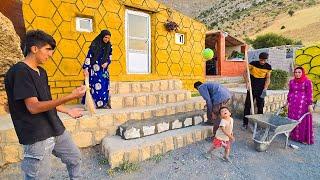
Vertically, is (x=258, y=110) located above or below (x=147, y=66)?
below

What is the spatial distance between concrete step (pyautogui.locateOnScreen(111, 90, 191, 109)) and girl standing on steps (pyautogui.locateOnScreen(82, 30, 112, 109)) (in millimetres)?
273

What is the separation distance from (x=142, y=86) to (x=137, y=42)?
2076mm

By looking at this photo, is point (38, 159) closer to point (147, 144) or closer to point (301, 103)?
point (147, 144)

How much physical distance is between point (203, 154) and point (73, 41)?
4.22 meters

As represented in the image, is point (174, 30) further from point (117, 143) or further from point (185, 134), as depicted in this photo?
point (117, 143)

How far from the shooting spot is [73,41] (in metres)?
6.62

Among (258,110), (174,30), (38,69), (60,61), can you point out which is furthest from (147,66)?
(38,69)

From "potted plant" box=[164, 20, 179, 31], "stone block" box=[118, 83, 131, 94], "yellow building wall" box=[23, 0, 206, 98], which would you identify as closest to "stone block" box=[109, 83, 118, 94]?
"stone block" box=[118, 83, 131, 94]

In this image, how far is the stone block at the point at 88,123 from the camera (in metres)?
4.67

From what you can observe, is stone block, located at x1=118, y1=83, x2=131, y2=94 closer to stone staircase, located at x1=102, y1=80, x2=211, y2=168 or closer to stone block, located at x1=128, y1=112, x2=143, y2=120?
stone staircase, located at x1=102, y1=80, x2=211, y2=168

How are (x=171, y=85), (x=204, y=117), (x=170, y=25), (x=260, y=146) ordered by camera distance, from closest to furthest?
1. (x=260, y=146)
2. (x=204, y=117)
3. (x=171, y=85)
4. (x=170, y=25)

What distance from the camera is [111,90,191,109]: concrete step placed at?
18.9 feet

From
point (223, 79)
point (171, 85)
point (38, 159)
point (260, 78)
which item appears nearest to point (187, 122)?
point (171, 85)

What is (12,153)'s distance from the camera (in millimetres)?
4059
